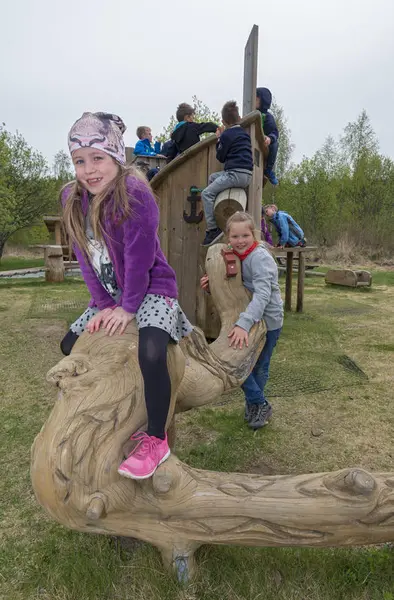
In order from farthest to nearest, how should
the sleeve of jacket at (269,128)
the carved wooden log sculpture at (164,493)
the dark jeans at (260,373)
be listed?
1. the sleeve of jacket at (269,128)
2. the dark jeans at (260,373)
3. the carved wooden log sculpture at (164,493)

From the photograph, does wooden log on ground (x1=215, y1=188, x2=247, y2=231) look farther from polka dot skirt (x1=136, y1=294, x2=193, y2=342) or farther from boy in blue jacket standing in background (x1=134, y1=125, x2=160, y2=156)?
boy in blue jacket standing in background (x1=134, y1=125, x2=160, y2=156)

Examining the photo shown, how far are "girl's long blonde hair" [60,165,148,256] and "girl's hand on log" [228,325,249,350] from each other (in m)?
0.93

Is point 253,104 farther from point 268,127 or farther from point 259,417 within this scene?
point 259,417

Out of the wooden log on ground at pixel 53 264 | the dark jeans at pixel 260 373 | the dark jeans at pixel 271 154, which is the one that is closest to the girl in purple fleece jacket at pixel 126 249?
the dark jeans at pixel 260 373

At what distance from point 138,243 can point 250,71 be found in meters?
2.63

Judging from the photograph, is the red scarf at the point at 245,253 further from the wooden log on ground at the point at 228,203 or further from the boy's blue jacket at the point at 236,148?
the boy's blue jacket at the point at 236,148

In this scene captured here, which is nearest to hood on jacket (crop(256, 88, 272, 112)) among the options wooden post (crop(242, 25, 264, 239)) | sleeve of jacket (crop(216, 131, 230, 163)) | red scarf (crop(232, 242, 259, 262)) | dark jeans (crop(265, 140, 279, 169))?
dark jeans (crop(265, 140, 279, 169))

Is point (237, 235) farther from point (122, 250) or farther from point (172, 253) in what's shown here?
point (172, 253)

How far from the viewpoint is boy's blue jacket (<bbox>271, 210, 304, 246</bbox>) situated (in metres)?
6.96

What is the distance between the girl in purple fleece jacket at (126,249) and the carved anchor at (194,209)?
2572mm

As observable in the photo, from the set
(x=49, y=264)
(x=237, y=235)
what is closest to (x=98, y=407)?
(x=237, y=235)

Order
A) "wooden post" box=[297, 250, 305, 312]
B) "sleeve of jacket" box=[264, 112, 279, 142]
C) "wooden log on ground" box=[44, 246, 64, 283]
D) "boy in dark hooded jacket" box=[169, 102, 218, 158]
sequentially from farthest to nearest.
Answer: "wooden log on ground" box=[44, 246, 64, 283] < "wooden post" box=[297, 250, 305, 312] < "boy in dark hooded jacket" box=[169, 102, 218, 158] < "sleeve of jacket" box=[264, 112, 279, 142]

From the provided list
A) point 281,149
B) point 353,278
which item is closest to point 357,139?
point 281,149

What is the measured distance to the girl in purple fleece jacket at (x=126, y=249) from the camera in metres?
1.46
